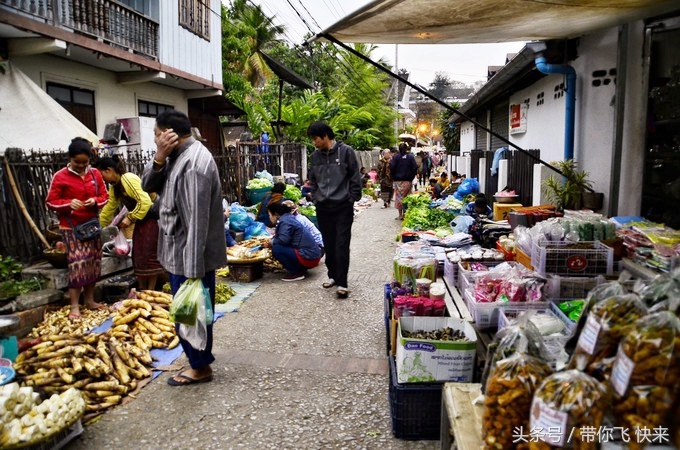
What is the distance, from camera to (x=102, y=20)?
9.80 meters

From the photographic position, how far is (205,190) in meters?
3.92

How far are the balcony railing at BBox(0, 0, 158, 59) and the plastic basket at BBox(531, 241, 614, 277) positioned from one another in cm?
796

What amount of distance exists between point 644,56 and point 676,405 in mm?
4399

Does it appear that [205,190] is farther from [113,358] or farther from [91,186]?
[91,186]

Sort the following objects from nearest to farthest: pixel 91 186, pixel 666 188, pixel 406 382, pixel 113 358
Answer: pixel 406 382, pixel 113 358, pixel 666 188, pixel 91 186

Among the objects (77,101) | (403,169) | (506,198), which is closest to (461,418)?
(506,198)

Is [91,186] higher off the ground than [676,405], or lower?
higher

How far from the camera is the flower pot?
231 inches

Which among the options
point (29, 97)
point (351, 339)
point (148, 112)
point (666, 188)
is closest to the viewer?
point (666, 188)

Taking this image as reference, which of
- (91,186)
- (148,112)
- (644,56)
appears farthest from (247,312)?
(148,112)

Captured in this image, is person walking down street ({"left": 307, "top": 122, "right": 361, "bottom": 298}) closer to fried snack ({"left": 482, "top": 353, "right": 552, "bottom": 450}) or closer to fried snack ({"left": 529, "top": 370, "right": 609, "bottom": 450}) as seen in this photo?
fried snack ({"left": 482, "top": 353, "right": 552, "bottom": 450})

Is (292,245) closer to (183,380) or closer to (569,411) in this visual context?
(183,380)

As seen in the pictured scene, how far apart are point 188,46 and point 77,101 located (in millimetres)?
3536

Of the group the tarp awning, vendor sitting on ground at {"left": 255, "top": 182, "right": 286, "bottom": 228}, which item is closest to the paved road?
vendor sitting on ground at {"left": 255, "top": 182, "right": 286, "bottom": 228}
